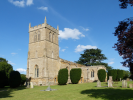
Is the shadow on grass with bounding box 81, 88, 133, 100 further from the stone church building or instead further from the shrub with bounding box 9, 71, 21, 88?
the stone church building

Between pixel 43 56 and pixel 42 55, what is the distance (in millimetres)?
918

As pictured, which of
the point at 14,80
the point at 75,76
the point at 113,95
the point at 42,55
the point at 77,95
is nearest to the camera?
the point at 113,95

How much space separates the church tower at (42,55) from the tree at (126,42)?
23813mm

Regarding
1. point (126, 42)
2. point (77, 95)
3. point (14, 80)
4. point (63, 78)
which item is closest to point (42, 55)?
point (63, 78)

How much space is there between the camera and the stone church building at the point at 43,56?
3154cm

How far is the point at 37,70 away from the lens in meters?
32.8

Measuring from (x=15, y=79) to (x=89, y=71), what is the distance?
2132cm

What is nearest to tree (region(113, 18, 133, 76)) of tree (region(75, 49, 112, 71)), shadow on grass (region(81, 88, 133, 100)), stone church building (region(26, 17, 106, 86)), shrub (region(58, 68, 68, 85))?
shadow on grass (region(81, 88, 133, 100))

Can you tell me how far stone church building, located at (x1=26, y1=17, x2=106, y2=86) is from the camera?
31544 millimetres

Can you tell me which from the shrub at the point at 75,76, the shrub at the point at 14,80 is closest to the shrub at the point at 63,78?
the shrub at the point at 75,76

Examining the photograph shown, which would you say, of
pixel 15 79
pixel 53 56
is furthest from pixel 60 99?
pixel 53 56

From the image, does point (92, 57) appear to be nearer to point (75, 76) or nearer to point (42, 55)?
point (75, 76)

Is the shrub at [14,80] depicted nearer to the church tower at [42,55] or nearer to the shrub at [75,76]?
the church tower at [42,55]

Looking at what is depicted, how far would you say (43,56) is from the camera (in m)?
31.7
